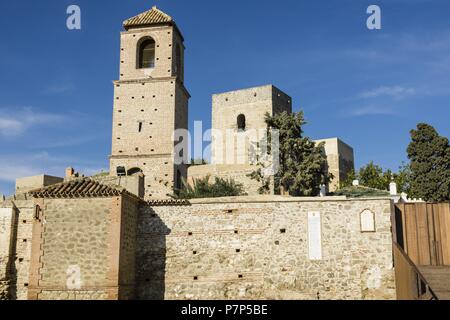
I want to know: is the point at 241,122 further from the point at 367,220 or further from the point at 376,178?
the point at 367,220

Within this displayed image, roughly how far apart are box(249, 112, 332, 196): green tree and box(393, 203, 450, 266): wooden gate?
10.6m

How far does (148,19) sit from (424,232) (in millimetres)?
17114

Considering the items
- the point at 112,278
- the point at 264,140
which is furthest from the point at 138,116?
the point at 112,278

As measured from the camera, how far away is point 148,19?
2770cm

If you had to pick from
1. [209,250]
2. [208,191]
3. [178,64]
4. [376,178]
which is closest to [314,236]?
[209,250]

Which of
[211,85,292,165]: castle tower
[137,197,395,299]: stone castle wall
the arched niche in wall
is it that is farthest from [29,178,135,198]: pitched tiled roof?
[211,85,292,165]: castle tower

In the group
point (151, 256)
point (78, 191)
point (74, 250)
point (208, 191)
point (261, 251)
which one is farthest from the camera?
point (208, 191)

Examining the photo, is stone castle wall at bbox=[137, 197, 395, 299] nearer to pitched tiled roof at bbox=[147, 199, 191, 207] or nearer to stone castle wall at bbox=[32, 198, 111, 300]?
pitched tiled roof at bbox=[147, 199, 191, 207]

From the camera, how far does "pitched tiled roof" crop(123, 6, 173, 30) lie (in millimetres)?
27359

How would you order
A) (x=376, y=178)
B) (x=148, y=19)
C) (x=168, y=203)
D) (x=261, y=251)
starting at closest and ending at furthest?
1. (x=261, y=251)
2. (x=168, y=203)
3. (x=148, y=19)
4. (x=376, y=178)

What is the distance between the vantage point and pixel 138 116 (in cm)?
2698

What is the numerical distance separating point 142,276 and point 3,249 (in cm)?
461

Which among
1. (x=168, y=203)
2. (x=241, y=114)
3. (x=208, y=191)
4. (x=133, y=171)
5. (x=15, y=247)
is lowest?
(x=15, y=247)
